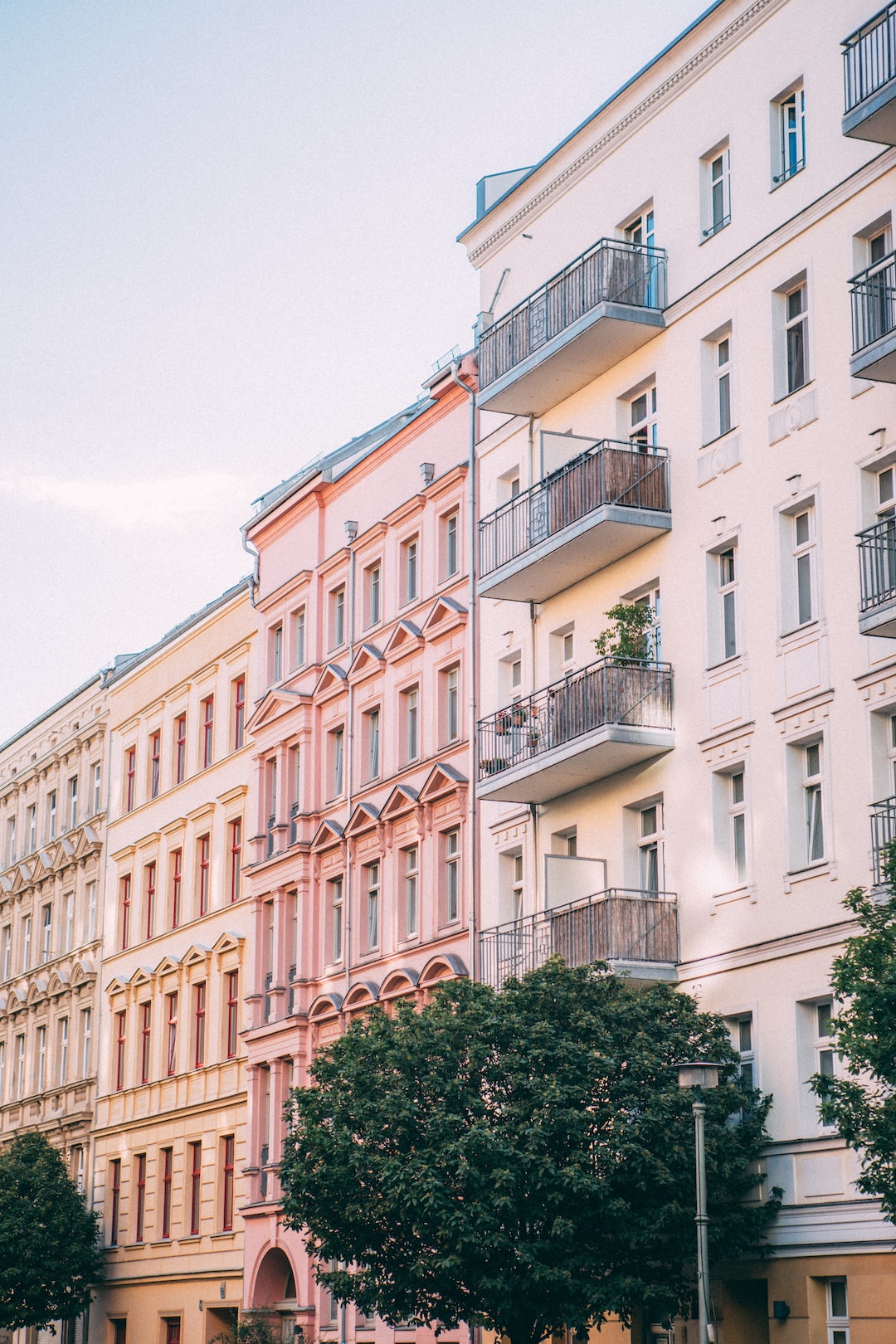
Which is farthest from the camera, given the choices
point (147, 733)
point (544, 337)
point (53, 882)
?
point (53, 882)

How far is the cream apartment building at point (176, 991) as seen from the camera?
160ft

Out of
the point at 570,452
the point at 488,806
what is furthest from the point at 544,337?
the point at 488,806

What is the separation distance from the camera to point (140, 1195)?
5350cm

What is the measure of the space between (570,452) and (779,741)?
9.05 meters

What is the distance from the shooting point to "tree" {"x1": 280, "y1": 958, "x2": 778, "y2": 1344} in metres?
26.9

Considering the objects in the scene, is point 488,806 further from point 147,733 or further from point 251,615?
point 147,733

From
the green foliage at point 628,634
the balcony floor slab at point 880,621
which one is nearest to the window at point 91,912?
the green foliage at point 628,634

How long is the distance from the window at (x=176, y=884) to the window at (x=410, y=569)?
14.1m

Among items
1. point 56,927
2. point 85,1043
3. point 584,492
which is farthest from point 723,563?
point 56,927

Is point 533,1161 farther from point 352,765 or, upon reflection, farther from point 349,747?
point 349,747

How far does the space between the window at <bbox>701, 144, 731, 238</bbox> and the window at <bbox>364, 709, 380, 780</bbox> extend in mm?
15077

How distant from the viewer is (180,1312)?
49.2 m

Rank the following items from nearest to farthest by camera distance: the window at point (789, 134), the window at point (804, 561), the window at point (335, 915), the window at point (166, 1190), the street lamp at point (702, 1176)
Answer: the street lamp at point (702, 1176) → the window at point (804, 561) → the window at point (789, 134) → the window at point (335, 915) → the window at point (166, 1190)

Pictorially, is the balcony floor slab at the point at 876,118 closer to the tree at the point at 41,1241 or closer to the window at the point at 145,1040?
the window at the point at 145,1040
